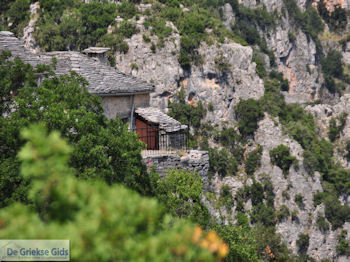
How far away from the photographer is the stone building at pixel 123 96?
48.5 ft

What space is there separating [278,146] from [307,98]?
36.1m

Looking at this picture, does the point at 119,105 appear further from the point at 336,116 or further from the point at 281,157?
the point at 336,116

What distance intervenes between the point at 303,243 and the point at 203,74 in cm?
2104

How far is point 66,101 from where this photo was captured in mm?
10273

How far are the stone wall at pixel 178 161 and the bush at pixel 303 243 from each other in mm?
34914

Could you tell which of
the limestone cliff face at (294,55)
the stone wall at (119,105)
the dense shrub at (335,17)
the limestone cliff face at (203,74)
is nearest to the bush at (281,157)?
the limestone cliff face at (203,74)

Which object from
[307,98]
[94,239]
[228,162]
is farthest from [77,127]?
[307,98]

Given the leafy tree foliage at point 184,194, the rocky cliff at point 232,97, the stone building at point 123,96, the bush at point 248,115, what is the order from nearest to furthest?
the leafy tree foliage at point 184,194 < the stone building at point 123,96 < the rocky cliff at point 232,97 < the bush at point 248,115

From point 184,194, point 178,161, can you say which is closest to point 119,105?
point 178,161

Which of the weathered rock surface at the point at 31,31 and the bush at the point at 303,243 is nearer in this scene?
the weathered rock surface at the point at 31,31

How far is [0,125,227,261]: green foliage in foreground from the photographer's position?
379 centimetres

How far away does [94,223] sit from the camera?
3.78m

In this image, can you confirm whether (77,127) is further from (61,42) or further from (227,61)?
(227,61)

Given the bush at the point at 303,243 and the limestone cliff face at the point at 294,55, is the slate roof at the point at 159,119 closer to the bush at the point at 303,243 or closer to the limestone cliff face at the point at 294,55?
the bush at the point at 303,243
